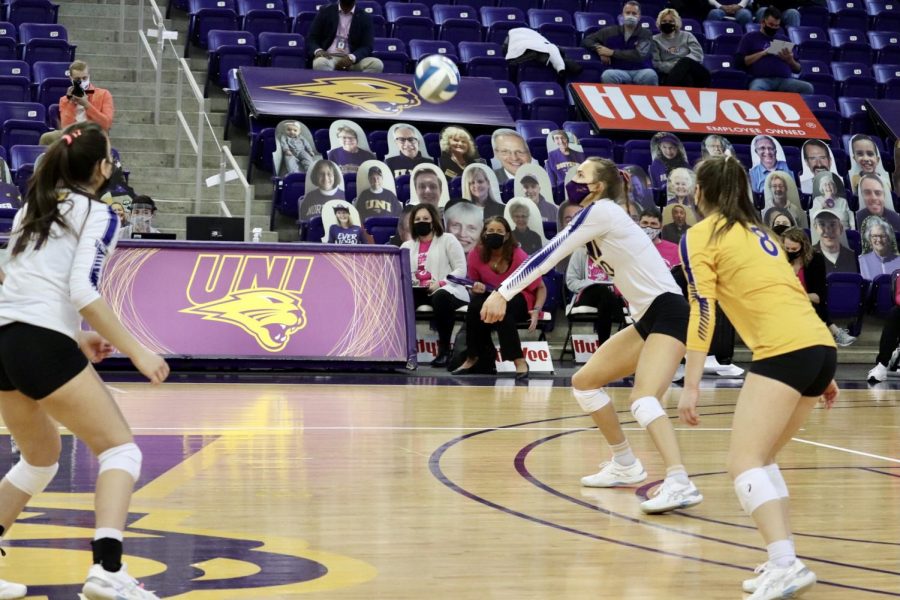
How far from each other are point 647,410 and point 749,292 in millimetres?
1666

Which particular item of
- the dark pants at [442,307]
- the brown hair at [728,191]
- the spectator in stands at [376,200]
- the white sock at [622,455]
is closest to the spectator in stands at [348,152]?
the spectator in stands at [376,200]

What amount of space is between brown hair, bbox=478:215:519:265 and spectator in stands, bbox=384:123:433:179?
228 centimetres

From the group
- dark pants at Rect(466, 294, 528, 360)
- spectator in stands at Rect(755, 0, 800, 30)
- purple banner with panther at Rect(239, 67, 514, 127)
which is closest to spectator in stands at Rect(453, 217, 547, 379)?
dark pants at Rect(466, 294, 528, 360)

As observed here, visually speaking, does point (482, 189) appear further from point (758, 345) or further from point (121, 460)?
point (121, 460)

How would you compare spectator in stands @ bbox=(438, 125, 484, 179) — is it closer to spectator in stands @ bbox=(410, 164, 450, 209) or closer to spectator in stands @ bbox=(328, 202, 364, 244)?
spectator in stands @ bbox=(410, 164, 450, 209)

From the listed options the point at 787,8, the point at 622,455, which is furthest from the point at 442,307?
the point at 787,8

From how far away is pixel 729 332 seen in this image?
539 inches

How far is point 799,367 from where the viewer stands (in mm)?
5082

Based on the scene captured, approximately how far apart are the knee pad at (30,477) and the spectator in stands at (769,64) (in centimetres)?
1553

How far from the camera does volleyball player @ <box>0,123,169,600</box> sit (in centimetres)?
453

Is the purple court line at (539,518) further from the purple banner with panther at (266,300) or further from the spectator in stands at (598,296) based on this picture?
the spectator in stands at (598,296)

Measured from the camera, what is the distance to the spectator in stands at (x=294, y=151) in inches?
608

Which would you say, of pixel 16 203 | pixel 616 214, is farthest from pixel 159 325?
pixel 616 214

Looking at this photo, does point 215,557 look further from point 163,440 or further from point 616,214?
point 163,440
